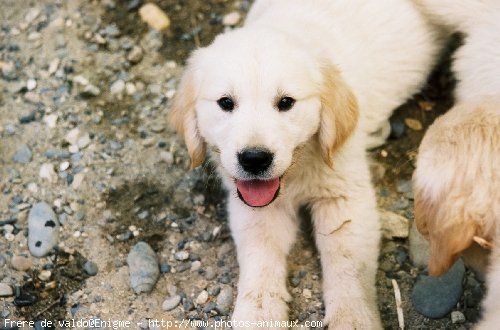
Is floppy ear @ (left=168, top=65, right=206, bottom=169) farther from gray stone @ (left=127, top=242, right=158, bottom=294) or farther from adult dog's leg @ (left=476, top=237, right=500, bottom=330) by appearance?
adult dog's leg @ (left=476, top=237, right=500, bottom=330)

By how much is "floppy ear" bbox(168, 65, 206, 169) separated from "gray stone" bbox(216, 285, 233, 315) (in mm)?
626

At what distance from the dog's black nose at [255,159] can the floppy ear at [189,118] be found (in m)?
0.43

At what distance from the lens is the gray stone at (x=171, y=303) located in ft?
9.71

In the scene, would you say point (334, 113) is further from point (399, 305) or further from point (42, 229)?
point (42, 229)

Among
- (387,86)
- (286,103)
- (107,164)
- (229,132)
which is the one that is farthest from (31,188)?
(387,86)

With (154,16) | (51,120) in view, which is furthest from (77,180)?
(154,16)

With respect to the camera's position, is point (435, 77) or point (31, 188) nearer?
point (31, 188)

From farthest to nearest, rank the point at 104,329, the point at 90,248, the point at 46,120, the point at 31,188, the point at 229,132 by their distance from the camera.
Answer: the point at 46,120, the point at 31,188, the point at 90,248, the point at 104,329, the point at 229,132

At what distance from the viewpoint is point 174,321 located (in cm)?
293

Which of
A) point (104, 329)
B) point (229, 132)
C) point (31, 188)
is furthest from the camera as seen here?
point (31, 188)

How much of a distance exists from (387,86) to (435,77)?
0.49m

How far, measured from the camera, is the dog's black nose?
253 cm

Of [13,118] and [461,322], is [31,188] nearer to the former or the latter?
[13,118]

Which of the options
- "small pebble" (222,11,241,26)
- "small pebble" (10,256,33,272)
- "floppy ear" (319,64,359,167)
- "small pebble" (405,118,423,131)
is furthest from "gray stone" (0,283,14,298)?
"small pebble" (405,118,423,131)
